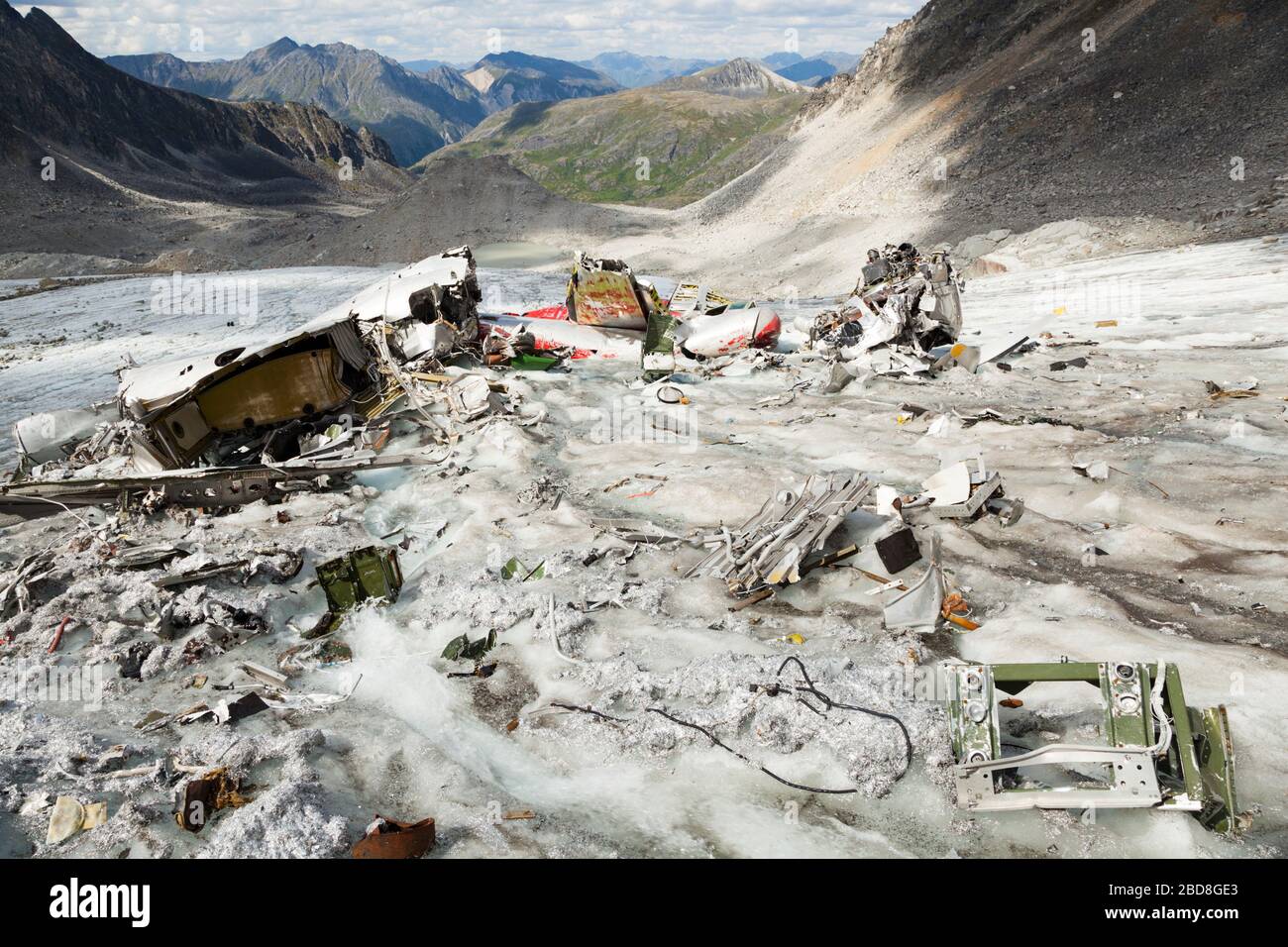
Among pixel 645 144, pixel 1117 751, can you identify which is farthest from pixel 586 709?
pixel 645 144

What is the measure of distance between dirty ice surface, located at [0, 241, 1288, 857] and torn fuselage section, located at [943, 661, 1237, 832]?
0.20m

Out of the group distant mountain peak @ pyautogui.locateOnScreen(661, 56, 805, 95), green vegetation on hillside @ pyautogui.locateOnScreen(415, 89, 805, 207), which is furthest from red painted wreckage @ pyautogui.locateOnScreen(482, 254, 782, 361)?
distant mountain peak @ pyautogui.locateOnScreen(661, 56, 805, 95)

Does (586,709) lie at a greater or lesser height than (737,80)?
lesser

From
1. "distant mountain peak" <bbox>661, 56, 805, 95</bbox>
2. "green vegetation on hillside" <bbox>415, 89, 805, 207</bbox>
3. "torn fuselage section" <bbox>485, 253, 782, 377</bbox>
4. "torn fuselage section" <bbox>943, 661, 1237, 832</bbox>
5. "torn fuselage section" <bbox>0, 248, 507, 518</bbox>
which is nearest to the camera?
"torn fuselage section" <bbox>943, 661, 1237, 832</bbox>

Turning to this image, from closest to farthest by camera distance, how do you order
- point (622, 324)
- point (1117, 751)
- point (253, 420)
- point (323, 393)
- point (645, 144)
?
point (1117, 751) → point (253, 420) → point (323, 393) → point (622, 324) → point (645, 144)

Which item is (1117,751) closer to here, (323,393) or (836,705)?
(836,705)

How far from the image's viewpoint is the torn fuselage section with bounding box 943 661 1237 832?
3596 millimetres

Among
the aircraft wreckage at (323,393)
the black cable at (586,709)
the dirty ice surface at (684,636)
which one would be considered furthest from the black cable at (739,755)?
the aircraft wreckage at (323,393)

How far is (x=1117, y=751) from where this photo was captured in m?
3.63

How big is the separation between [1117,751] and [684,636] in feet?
9.78

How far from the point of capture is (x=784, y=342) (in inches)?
609

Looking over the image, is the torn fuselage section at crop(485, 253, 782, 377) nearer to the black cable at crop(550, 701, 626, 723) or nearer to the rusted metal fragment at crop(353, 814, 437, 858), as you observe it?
the black cable at crop(550, 701, 626, 723)

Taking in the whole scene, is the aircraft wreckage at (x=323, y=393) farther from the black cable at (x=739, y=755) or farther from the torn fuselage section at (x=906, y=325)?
the black cable at (x=739, y=755)
